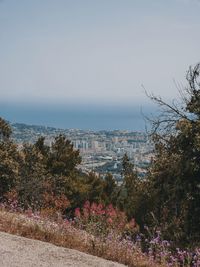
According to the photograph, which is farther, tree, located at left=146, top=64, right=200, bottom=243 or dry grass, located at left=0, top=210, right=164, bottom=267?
tree, located at left=146, top=64, right=200, bottom=243

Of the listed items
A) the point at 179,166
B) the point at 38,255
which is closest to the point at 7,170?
the point at 179,166

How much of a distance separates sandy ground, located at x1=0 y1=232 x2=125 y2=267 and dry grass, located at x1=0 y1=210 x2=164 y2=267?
25 centimetres

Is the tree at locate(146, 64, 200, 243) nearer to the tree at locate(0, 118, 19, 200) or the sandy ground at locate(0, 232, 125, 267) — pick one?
the sandy ground at locate(0, 232, 125, 267)

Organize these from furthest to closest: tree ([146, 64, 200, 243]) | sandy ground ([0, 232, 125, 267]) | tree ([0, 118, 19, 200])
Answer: tree ([0, 118, 19, 200]) < tree ([146, 64, 200, 243]) < sandy ground ([0, 232, 125, 267])

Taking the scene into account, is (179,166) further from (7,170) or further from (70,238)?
(7,170)

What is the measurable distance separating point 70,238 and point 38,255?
1.10m

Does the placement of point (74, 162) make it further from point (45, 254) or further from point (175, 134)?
point (45, 254)

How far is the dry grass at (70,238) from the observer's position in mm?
7571

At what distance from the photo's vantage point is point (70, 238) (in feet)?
26.9

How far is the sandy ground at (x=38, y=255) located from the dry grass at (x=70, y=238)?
246mm

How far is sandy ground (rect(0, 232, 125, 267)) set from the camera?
6.79 metres

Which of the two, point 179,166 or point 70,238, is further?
point 179,166

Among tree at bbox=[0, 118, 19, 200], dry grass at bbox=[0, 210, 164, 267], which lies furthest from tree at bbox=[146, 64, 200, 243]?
tree at bbox=[0, 118, 19, 200]

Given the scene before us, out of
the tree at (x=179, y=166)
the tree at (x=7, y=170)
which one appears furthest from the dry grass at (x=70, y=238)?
the tree at (x=7, y=170)
